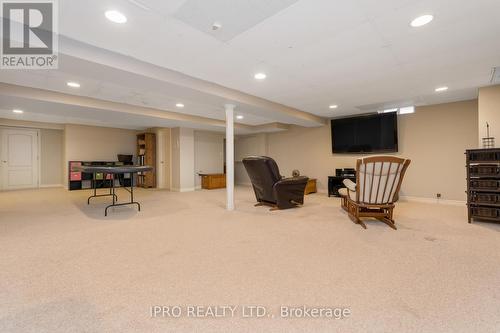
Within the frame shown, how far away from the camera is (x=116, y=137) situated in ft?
29.8

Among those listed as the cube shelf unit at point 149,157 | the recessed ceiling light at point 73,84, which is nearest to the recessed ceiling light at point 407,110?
the recessed ceiling light at point 73,84

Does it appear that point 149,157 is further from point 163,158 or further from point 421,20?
point 421,20

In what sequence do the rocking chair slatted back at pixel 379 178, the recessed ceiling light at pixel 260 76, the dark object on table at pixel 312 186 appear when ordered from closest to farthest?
the rocking chair slatted back at pixel 379 178, the recessed ceiling light at pixel 260 76, the dark object on table at pixel 312 186

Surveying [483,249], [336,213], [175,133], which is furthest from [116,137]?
[483,249]

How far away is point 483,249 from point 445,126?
391cm

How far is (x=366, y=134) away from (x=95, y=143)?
9.29 metres

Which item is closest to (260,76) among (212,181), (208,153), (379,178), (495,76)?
(379,178)

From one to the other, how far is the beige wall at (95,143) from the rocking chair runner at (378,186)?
887 cm

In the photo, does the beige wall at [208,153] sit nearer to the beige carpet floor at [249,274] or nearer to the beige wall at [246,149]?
the beige wall at [246,149]

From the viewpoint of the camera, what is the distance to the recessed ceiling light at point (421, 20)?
7.09 ft

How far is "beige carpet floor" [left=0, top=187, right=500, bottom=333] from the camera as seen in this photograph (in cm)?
140

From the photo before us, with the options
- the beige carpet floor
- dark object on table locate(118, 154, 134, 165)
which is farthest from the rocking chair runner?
dark object on table locate(118, 154, 134, 165)

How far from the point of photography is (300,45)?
2.67 meters

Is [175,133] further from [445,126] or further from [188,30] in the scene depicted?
[445,126]
